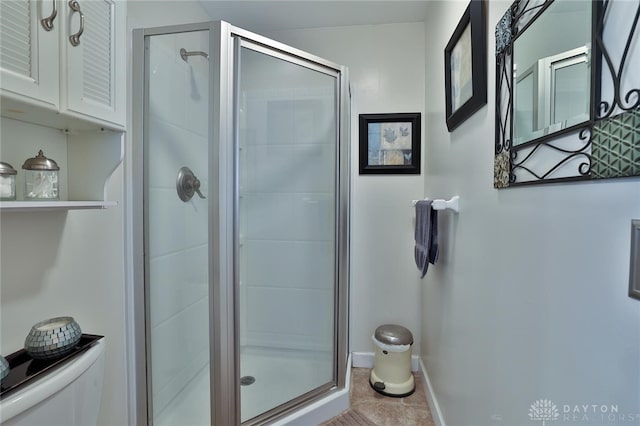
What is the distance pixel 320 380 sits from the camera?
5.66 feet

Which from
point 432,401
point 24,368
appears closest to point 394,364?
point 432,401

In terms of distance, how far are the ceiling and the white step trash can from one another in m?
2.08

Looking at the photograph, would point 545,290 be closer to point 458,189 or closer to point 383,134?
point 458,189

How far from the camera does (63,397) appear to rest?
2.75 feet

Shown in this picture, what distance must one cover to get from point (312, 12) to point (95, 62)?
4.89 feet

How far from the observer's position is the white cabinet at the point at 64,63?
71 cm

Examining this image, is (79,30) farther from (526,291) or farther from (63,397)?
(526,291)

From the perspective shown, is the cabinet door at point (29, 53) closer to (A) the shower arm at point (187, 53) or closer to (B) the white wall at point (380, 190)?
(A) the shower arm at point (187, 53)

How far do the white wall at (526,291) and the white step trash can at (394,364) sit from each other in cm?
31

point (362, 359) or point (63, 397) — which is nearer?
point (63, 397)

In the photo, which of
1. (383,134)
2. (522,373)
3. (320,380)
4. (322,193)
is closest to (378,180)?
(383,134)

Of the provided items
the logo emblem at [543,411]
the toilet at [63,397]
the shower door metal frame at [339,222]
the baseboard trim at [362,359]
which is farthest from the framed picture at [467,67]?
the baseboard trim at [362,359]

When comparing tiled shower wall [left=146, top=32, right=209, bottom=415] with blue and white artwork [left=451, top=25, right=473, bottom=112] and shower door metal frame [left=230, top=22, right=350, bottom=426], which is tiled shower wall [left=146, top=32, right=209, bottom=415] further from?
blue and white artwork [left=451, top=25, right=473, bottom=112]

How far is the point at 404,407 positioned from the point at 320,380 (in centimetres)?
53
